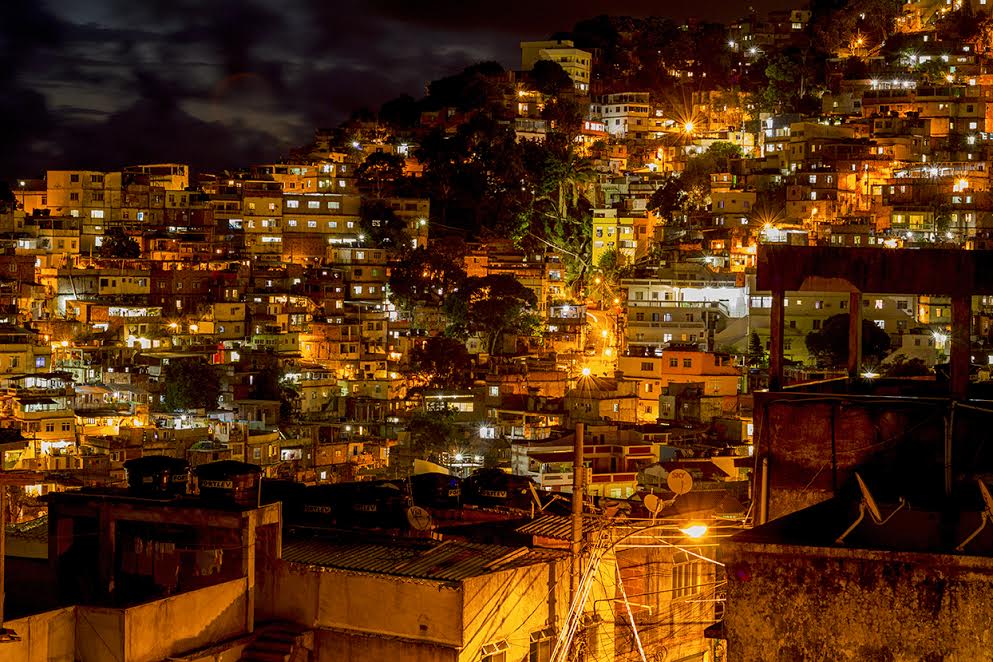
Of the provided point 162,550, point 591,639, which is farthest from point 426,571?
point 162,550

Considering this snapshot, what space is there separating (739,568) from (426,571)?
10.7ft

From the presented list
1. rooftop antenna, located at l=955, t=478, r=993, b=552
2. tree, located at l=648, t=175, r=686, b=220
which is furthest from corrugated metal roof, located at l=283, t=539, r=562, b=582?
tree, located at l=648, t=175, r=686, b=220

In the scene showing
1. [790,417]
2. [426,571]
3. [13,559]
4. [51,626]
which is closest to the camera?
[790,417]

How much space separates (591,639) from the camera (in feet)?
24.5

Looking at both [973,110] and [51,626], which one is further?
[973,110]

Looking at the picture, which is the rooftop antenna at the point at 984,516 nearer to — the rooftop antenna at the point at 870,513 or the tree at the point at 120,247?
the rooftop antenna at the point at 870,513

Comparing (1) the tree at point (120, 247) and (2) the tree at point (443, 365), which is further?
(1) the tree at point (120, 247)

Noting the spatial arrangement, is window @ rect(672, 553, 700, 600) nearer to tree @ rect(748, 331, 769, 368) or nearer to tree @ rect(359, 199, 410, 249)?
tree @ rect(748, 331, 769, 368)

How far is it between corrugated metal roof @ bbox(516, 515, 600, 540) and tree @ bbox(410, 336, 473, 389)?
24649 millimetres

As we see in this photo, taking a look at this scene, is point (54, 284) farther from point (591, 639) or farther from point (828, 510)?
point (828, 510)

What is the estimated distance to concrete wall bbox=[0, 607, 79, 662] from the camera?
662 centimetres

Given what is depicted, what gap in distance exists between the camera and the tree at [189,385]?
30.3 metres

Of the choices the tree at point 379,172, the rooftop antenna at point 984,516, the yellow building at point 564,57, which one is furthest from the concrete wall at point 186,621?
the yellow building at point 564,57

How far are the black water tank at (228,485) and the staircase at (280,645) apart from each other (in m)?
1.01
